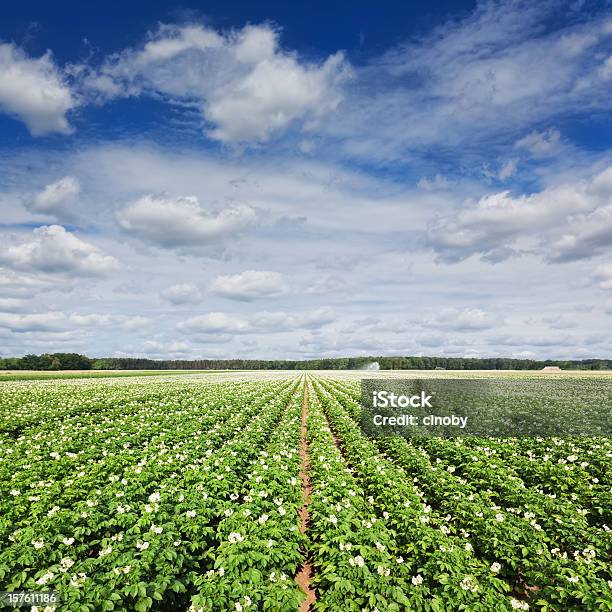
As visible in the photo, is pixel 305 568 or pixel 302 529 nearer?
pixel 305 568

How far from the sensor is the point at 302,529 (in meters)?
9.97

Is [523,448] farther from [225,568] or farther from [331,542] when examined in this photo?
[225,568]

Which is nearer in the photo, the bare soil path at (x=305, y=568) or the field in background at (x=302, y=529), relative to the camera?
the field in background at (x=302, y=529)

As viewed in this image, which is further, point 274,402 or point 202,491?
point 274,402

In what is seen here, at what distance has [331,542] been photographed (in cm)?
733

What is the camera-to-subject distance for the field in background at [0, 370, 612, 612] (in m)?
5.52

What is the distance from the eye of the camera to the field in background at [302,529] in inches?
217

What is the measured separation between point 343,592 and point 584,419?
23.8 metres

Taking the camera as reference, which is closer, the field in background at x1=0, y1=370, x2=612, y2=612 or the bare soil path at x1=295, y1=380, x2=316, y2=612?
the field in background at x1=0, y1=370, x2=612, y2=612

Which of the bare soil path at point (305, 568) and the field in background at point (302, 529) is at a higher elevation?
the field in background at point (302, 529)

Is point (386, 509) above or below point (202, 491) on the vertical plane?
below

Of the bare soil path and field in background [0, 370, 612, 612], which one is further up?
field in background [0, 370, 612, 612]

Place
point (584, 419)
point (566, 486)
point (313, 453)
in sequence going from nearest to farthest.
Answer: point (566, 486) → point (313, 453) → point (584, 419)

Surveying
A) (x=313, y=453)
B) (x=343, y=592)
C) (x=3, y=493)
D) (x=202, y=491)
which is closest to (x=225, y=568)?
(x=343, y=592)
